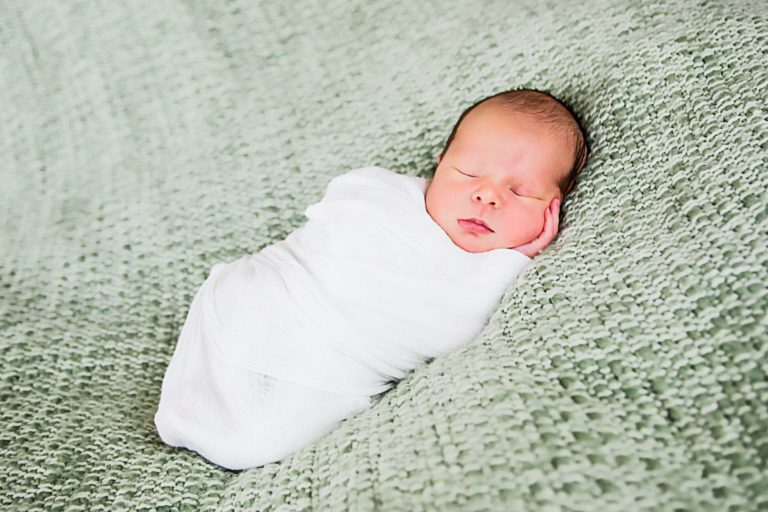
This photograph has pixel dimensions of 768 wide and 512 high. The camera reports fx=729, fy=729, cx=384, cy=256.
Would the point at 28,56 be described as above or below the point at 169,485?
above

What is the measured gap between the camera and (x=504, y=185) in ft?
3.29

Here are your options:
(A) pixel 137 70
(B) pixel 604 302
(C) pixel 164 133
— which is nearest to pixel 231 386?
(B) pixel 604 302

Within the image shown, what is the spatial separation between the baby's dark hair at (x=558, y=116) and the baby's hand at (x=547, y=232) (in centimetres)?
4

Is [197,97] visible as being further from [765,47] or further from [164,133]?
[765,47]

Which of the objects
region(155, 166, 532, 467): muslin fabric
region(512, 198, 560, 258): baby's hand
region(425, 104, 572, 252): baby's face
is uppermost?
region(425, 104, 572, 252): baby's face

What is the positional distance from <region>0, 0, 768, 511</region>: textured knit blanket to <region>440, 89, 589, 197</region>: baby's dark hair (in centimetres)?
2

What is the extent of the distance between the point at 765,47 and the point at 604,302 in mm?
427

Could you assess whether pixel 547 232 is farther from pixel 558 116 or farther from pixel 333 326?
pixel 333 326

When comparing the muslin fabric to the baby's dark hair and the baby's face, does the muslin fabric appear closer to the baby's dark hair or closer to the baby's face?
the baby's face

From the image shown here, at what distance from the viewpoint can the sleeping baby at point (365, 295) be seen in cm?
93

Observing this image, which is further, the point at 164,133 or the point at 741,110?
the point at 164,133

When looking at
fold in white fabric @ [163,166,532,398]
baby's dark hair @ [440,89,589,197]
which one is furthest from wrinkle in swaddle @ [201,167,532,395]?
baby's dark hair @ [440,89,589,197]

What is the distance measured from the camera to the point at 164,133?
133 cm

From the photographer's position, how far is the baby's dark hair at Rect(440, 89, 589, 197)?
102 centimetres
